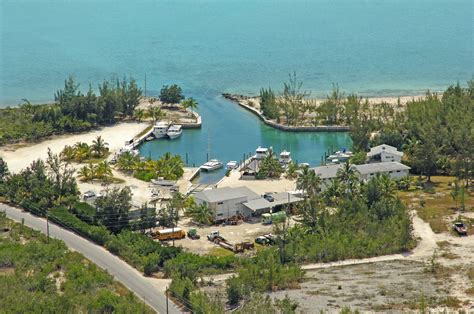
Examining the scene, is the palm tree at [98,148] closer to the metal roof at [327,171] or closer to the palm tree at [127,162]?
the palm tree at [127,162]

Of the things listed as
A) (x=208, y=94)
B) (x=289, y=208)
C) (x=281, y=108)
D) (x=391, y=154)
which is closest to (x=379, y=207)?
(x=289, y=208)

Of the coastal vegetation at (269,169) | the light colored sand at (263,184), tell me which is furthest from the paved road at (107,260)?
the coastal vegetation at (269,169)

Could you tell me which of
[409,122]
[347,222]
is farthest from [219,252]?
[409,122]

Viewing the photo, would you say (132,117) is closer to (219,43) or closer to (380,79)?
(380,79)

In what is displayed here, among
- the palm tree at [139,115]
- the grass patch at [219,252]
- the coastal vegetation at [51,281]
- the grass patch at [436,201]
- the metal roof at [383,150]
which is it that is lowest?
the grass patch at [219,252]

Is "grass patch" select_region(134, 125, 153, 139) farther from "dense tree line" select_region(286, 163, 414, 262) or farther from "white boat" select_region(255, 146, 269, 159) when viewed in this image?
"dense tree line" select_region(286, 163, 414, 262)
